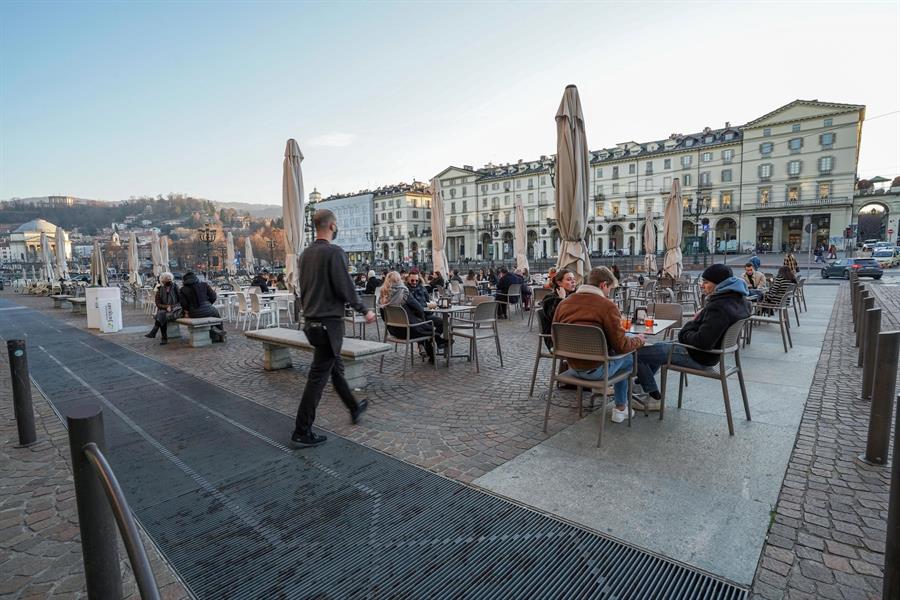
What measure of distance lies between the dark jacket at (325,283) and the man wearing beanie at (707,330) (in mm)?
2924

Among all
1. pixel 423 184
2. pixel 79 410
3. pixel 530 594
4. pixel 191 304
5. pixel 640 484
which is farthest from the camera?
pixel 423 184

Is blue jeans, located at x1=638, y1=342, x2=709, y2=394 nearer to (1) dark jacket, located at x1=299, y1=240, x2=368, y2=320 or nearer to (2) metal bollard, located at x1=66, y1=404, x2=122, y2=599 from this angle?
(1) dark jacket, located at x1=299, y1=240, x2=368, y2=320

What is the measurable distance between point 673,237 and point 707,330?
1044 cm

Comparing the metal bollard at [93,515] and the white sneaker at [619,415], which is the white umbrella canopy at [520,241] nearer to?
the white sneaker at [619,415]

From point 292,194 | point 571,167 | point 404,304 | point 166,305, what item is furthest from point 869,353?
point 166,305

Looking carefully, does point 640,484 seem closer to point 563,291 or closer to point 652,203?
point 563,291

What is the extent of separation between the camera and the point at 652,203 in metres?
64.9

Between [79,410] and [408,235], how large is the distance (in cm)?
9002

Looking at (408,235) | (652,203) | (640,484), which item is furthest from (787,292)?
(408,235)

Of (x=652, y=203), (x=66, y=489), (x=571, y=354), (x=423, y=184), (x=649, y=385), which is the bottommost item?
(x=66, y=489)

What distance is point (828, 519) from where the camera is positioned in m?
2.68

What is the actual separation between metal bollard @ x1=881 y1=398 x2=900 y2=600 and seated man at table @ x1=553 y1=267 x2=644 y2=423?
6.94ft

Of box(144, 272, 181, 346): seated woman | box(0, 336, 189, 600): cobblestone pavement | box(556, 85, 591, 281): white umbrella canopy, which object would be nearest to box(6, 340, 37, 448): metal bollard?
box(0, 336, 189, 600): cobblestone pavement

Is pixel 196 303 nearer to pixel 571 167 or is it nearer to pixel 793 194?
pixel 571 167
